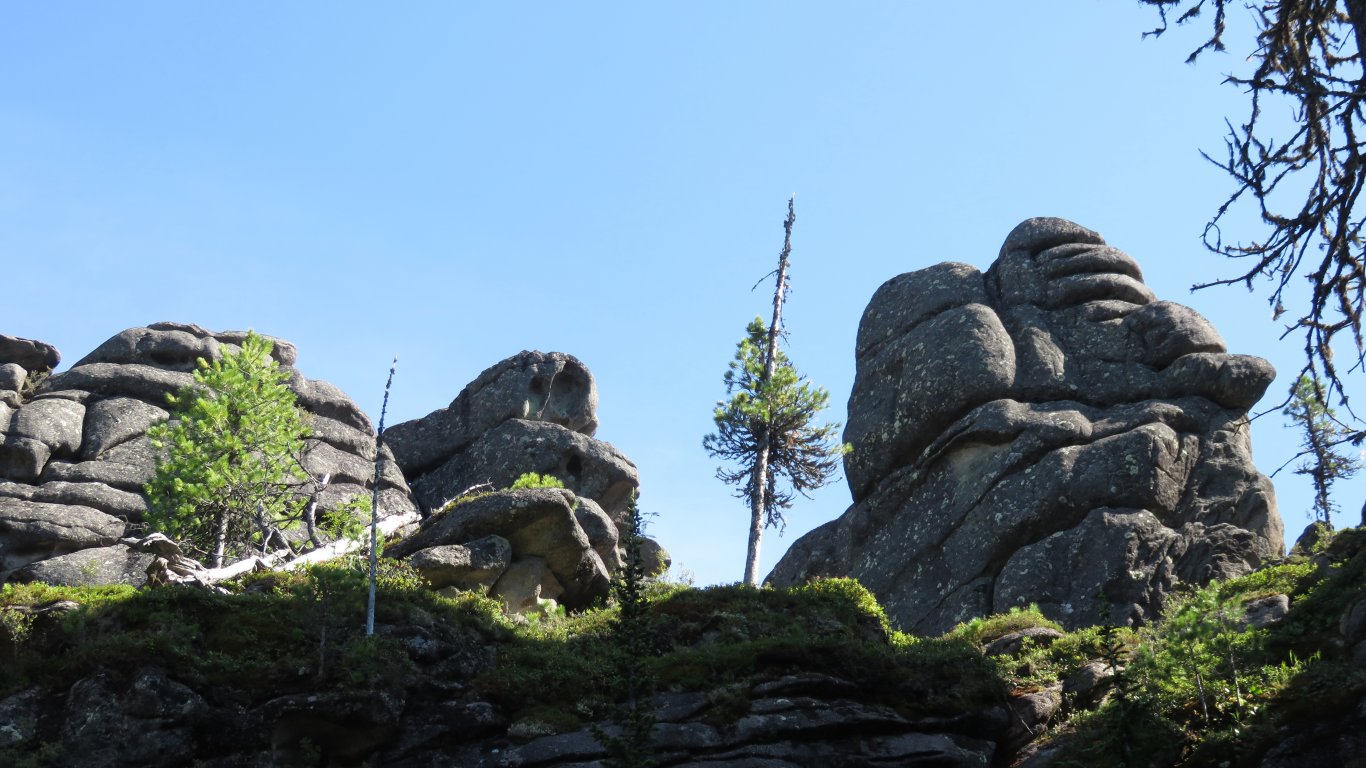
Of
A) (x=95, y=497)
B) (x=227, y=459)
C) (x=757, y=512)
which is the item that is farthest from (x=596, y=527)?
(x=95, y=497)

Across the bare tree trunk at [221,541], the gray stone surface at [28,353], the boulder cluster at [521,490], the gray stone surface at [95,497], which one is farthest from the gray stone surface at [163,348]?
the bare tree trunk at [221,541]

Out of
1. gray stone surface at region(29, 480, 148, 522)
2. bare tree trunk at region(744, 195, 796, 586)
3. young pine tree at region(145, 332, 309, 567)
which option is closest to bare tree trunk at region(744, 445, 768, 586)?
bare tree trunk at region(744, 195, 796, 586)

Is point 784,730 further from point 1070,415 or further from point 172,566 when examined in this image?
point 1070,415

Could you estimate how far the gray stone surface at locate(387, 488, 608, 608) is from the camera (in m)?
22.7

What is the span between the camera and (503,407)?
130 ft

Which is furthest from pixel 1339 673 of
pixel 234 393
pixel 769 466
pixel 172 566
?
pixel 234 393

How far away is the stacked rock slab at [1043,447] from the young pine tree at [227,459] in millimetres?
17933

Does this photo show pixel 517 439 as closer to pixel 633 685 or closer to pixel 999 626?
pixel 999 626

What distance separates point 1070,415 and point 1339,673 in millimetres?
17193

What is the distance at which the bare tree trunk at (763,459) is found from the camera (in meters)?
32.4

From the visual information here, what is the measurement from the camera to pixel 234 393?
118 feet

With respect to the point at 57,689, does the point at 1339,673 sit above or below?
above

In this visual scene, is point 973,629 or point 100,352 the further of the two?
point 100,352

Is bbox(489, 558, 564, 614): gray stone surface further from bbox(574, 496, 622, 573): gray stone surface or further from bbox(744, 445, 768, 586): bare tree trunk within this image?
bbox(744, 445, 768, 586): bare tree trunk
